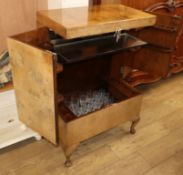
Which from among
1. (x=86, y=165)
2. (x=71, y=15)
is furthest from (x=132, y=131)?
(x=71, y=15)

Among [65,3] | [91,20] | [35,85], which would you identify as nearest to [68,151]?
[35,85]

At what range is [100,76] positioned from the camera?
1729 mm

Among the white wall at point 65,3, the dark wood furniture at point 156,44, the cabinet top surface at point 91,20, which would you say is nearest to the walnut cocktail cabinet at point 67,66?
the cabinet top surface at point 91,20

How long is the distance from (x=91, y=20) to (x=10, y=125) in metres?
0.80

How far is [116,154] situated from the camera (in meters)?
1.49

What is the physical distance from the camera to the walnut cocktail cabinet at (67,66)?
1.08 metres

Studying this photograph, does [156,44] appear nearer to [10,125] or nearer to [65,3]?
[65,3]

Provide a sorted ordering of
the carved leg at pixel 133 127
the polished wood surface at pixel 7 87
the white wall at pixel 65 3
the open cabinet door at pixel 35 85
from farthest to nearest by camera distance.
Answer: the carved leg at pixel 133 127, the white wall at pixel 65 3, the polished wood surface at pixel 7 87, the open cabinet door at pixel 35 85

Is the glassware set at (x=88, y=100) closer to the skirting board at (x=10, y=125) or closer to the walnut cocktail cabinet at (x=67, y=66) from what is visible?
the walnut cocktail cabinet at (x=67, y=66)

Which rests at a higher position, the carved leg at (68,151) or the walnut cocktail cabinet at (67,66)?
the walnut cocktail cabinet at (67,66)

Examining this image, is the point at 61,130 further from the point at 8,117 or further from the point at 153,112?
the point at 153,112

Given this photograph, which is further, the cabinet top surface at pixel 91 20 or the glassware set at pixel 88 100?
the glassware set at pixel 88 100

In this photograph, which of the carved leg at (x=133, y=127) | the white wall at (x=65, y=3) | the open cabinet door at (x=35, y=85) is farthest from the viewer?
the carved leg at (x=133, y=127)

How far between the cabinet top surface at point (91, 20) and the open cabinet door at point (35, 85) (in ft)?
0.57
